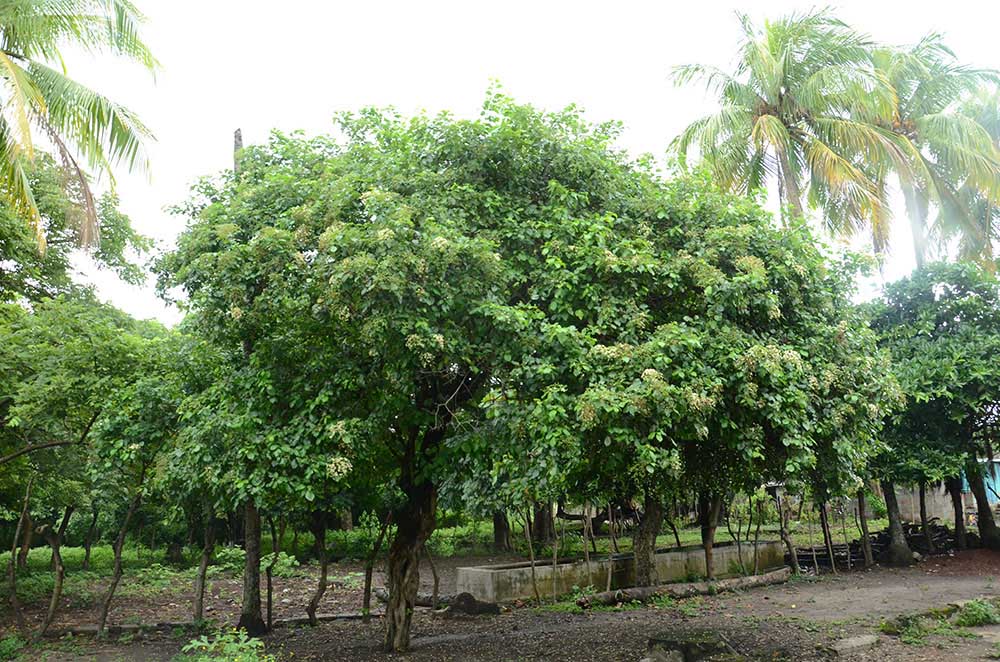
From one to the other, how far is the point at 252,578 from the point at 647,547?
7273 mm

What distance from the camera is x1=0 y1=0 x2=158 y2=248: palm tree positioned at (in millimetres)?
10344

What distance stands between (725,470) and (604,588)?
A: 295 inches

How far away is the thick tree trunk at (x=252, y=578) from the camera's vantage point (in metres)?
10.5

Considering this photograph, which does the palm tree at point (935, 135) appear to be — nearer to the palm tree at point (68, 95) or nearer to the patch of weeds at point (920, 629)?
the patch of weeds at point (920, 629)

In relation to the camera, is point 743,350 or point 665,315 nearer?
point 743,350

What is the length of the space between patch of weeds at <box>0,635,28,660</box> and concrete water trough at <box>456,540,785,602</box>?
716cm

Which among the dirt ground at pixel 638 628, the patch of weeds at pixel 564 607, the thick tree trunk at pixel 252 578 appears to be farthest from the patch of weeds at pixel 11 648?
the patch of weeds at pixel 564 607

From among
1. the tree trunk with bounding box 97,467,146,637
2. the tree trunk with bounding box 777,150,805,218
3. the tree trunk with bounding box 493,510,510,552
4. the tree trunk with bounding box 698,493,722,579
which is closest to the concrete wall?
the tree trunk with bounding box 493,510,510,552

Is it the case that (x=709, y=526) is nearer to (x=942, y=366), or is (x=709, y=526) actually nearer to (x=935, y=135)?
(x=942, y=366)

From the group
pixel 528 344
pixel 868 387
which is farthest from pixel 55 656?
pixel 868 387

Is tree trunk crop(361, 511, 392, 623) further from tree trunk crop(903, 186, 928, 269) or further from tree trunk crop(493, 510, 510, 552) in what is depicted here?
tree trunk crop(903, 186, 928, 269)

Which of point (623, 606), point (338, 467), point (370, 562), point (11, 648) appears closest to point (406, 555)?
point (370, 562)

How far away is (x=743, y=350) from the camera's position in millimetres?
6879

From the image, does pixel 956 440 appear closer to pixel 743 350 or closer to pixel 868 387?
pixel 868 387
